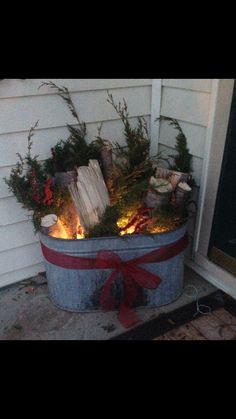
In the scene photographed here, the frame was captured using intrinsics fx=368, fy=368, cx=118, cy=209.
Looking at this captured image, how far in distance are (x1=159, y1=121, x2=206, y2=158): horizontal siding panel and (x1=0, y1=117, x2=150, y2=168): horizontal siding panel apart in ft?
0.60

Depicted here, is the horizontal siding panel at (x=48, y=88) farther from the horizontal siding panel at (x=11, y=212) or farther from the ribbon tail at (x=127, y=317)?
the ribbon tail at (x=127, y=317)

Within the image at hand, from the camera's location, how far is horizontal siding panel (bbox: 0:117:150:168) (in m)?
1.49

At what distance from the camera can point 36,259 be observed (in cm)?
177

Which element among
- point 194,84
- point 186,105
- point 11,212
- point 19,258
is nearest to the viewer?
point 194,84

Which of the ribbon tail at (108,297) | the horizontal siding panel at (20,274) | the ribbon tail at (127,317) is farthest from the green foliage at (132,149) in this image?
the horizontal siding panel at (20,274)

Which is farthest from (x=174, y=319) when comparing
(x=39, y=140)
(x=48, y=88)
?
(x=48, y=88)

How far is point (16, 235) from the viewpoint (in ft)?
5.44

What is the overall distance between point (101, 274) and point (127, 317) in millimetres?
215

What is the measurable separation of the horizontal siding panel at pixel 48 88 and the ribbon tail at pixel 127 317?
0.92 metres

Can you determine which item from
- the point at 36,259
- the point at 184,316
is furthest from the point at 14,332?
the point at 184,316

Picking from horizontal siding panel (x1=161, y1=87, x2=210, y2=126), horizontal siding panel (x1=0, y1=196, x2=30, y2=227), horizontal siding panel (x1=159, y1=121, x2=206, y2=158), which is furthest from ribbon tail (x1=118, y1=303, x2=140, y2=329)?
horizontal siding panel (x1=161, y1=87, x2=210, y2=126)

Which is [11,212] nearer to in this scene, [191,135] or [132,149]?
[132,149]

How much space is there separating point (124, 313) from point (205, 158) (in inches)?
27.9
